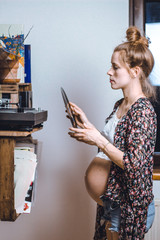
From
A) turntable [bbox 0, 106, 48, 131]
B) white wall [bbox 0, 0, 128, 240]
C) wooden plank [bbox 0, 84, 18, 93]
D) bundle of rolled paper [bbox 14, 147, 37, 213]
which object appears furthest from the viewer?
white wall [bbox 0, 0, 128, 240]

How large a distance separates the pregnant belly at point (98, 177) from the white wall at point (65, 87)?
53cm

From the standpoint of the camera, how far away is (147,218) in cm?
144

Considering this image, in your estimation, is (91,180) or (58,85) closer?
(91,180)

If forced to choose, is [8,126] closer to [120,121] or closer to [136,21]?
[120,121]

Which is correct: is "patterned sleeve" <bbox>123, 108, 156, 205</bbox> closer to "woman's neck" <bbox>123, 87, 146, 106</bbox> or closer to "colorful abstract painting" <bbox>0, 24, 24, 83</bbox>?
"woman's neck" <bbox>123, 87, 146, 106</bbox>

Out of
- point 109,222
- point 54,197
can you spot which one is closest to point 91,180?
point 109,222

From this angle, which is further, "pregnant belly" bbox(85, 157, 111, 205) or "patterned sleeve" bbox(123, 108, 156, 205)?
"pregnant belly" bbox(85, 157, 111, 205)

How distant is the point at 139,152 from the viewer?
4.19ft

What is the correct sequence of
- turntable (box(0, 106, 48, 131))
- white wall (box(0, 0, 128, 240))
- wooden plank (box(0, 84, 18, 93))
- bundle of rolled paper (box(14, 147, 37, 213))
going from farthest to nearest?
1. white wall (box(0, 0, 128, 240))
2. wooden plank (box(0, 84, 18, 93))
3. bundle of rolled paper (box(14, 147, 37, 213))
4. turntable (box(0, 106, 48, 131))

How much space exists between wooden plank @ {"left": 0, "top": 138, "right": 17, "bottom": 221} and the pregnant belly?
0.38 metres

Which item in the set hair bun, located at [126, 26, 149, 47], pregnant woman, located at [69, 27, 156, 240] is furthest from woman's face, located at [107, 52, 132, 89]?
hair bun, located at [126, 26, 149, 47]

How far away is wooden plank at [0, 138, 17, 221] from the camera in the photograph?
131 centimetres

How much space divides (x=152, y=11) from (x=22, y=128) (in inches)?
49.0

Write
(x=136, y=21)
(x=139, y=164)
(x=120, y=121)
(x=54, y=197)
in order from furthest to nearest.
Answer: (x=54, y=197)
(x=136, y=21)
(x=120, y=121)
(x=139, y=164)
